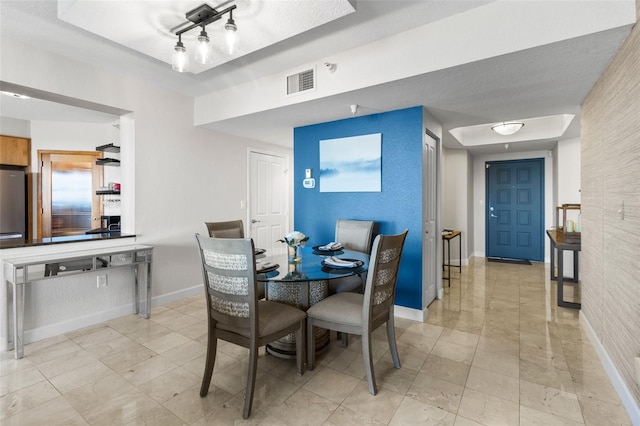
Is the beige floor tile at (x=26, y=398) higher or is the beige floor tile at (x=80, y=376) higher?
the beige floor tile at (x=80, y=376)

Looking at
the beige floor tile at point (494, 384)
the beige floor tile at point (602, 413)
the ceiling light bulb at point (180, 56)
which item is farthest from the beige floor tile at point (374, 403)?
the ceiling light bulb at point (180, 56)

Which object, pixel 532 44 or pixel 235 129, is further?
pixel 235 129

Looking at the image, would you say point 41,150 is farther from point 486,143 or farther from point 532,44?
point 486,143

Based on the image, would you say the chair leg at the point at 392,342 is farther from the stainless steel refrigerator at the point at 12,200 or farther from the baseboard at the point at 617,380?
the stainless steel refrigerator at the point at 12,200

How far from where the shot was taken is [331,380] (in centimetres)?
214

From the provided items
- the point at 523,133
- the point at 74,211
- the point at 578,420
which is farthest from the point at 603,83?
the point at 74,211

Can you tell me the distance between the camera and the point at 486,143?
5.36 m

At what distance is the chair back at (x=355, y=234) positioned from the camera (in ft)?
10.9

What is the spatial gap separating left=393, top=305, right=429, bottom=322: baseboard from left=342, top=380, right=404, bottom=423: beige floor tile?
49.5 inches

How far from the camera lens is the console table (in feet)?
8.09

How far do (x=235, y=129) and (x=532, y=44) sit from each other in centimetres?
351

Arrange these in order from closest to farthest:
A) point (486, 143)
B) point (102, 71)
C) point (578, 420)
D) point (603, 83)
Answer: point (578, 420) → point (603, 83) → point (102, 71) → point (486, 143)

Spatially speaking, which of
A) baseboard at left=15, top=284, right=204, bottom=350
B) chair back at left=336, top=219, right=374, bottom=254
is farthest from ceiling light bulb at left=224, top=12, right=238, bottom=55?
baseboard at left=15, top=284, right=204, bottom=350

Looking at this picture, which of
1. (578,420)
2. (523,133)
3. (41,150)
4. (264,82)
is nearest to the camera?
(578,420)
